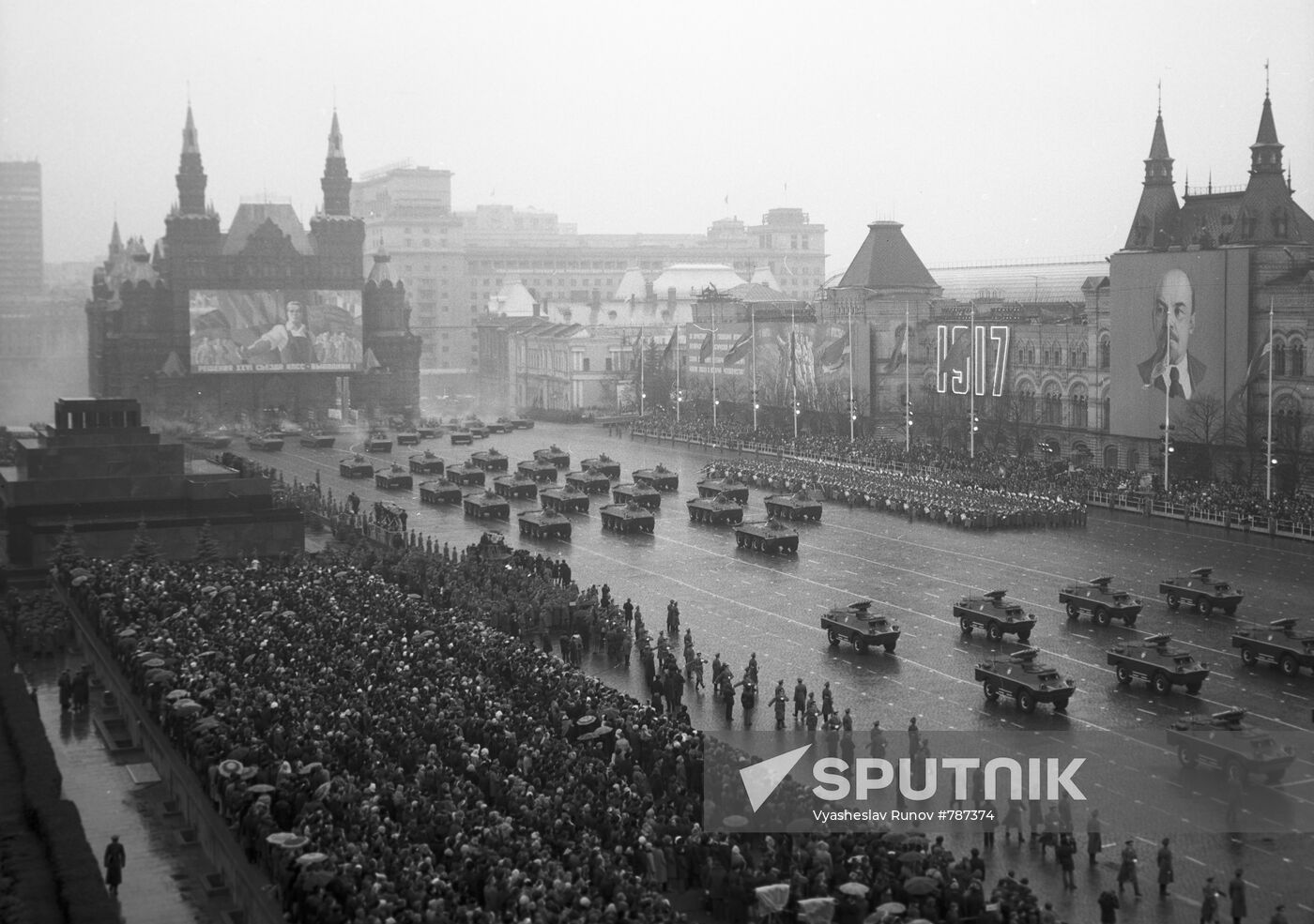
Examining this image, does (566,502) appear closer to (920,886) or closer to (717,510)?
(717,510)

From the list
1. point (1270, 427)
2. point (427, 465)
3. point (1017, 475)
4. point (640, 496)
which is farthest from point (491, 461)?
point (1270, 427)

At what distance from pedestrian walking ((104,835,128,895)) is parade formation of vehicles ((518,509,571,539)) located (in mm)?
38208

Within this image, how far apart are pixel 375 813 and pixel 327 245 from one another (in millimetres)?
116771

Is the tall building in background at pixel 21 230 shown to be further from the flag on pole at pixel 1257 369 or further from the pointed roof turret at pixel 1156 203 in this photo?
the flag on pole at pixel 1257 369

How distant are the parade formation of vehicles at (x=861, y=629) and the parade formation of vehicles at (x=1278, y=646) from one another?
877cm

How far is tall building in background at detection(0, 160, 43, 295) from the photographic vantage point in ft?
498

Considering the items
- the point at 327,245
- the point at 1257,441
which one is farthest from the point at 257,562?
the point at 327,245

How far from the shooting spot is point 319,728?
2958cm

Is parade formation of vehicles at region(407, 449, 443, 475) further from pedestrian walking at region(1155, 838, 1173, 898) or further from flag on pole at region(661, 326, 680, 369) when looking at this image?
pedestrian walking at region(1155, 838, 1173, 898)

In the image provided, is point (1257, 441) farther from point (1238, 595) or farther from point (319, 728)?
point (319, 728)

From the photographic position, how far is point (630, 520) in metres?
65.2

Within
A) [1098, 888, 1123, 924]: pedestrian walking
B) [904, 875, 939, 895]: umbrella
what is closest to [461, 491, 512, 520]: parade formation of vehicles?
[1098, 888, 1123, 924]: pedestrian walking

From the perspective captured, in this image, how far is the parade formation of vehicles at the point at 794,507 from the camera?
219ft

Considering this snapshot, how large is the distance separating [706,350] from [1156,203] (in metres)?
43.7
